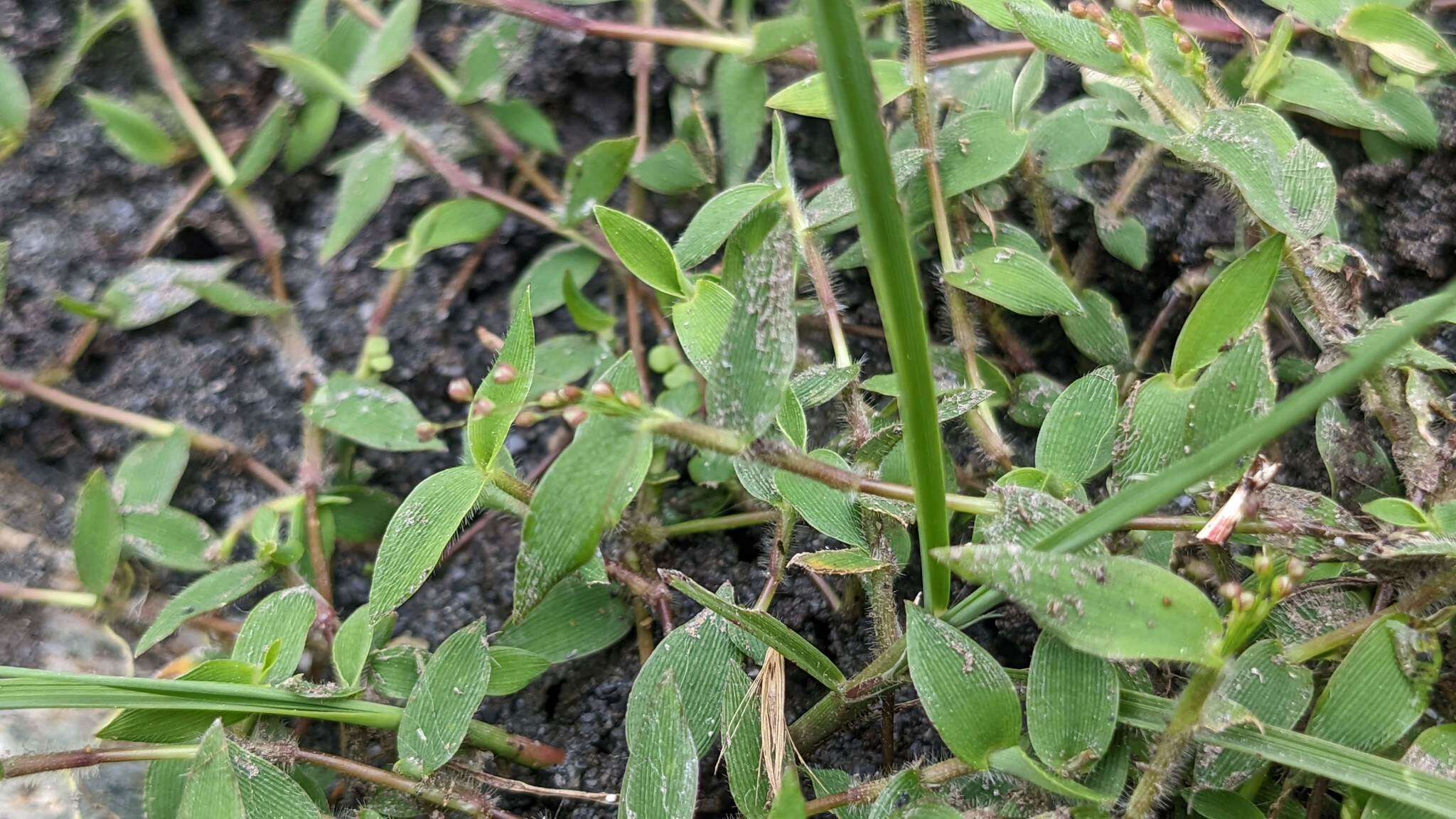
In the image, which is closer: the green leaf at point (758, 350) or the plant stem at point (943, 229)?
the green leaf at point (758, 350)

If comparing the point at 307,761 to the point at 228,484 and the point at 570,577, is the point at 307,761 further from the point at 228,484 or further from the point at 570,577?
the point at 228,484

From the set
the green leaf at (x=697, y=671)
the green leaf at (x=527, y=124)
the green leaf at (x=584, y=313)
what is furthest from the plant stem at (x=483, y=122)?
the green leaf at (x=697, y=671)

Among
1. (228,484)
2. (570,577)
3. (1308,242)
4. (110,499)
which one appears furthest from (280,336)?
(1308,242)

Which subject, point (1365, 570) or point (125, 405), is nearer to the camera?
point (1365, 570)

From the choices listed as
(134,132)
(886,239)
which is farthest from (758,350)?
(134,132)

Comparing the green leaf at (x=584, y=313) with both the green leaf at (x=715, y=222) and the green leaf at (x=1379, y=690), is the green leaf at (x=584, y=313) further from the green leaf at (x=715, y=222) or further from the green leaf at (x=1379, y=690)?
the green leaf at (x=1379, y=690)

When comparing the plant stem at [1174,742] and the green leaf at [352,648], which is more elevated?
the plant stem at [1174,742]
